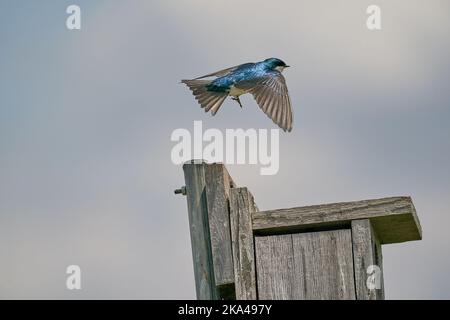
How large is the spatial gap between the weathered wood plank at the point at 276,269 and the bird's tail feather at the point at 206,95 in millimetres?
2386

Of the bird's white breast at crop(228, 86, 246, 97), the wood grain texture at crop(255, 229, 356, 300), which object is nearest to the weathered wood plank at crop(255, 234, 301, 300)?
the wood grain texture at crop(255, 229, 356, 300)

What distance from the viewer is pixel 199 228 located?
4.32m

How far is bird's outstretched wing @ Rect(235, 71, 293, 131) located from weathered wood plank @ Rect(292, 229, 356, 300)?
5.04 ft

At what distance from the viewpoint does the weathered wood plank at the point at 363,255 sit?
4.16 metres

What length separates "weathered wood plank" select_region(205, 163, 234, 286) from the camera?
4273 millimetres

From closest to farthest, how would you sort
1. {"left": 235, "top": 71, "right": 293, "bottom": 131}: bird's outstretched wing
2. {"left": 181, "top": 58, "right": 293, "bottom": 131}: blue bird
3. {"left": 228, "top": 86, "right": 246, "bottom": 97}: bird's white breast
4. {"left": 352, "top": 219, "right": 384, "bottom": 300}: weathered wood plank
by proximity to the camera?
{"left": 352, "top": 219, "right": 384, "bottom": 300}: weathered wood plank < {"left": 235, "top": 71, "right": 293, "bottom": 131}: bird's outstretched wing < {"left": 181, "top": 58, "right": 293, "bottom": 131}: blue bird < {"left": 228, "top": 86, "right": 246, "bottom": 97}: bird's white breast

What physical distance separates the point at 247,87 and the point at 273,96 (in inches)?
16.2

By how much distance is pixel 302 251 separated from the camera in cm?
430

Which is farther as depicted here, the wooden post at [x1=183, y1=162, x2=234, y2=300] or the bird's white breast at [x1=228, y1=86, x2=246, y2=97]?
the bird's white breast at [x1=228, y1=86, x2=246, y2=97]

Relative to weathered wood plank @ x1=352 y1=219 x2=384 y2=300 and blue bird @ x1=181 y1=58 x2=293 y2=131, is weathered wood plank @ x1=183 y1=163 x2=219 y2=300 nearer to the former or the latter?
weathered wood plank @ x1=352 y1=219 x2=384 y2=300
